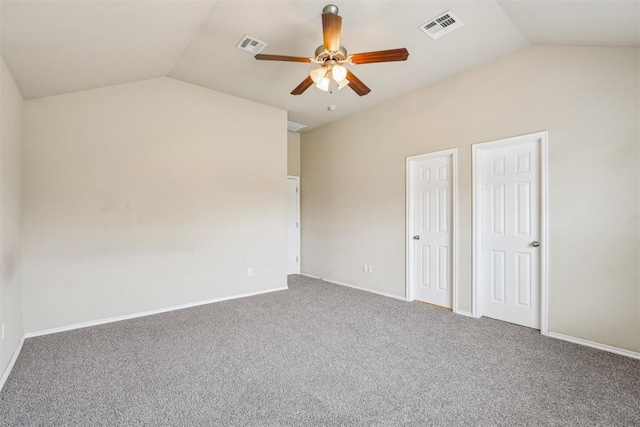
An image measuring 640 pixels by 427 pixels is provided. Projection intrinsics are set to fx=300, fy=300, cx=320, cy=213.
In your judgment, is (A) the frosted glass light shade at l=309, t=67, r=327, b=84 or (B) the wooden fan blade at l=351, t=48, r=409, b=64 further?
(A) the frosted glass light shade at l=309, t=67, r=327, b=84

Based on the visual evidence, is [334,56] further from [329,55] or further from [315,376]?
[315,376]

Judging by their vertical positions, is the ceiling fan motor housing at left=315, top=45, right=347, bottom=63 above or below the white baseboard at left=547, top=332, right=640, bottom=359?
above

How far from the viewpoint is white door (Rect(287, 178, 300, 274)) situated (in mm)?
6074

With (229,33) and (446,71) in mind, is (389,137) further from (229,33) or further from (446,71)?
(229,33)

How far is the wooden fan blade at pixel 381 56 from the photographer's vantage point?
235 centimetres

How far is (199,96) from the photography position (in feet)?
13.6

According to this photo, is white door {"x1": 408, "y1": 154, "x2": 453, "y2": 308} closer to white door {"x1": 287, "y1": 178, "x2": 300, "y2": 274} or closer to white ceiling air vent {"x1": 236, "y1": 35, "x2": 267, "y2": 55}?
white ceiling air vent {"x1": 236, "y1": 35, "x2": 267, "y2": 55}

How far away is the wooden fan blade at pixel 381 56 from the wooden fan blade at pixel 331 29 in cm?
19

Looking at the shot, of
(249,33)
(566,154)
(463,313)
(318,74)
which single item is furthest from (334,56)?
(463,313)

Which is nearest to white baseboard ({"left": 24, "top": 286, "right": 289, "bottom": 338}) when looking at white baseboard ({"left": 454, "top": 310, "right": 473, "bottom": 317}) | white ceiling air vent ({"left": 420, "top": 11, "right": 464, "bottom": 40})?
white baseboard ({"left": 454, "top": 310, "right": 473, "bottom": 317})

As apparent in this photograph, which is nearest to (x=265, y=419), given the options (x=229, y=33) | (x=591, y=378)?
(x=591, y=378)

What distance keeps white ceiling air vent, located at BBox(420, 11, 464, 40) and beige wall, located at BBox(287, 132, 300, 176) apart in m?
3.60

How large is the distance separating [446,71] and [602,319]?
2985 mm

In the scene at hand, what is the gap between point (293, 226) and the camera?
6113 millimetres
